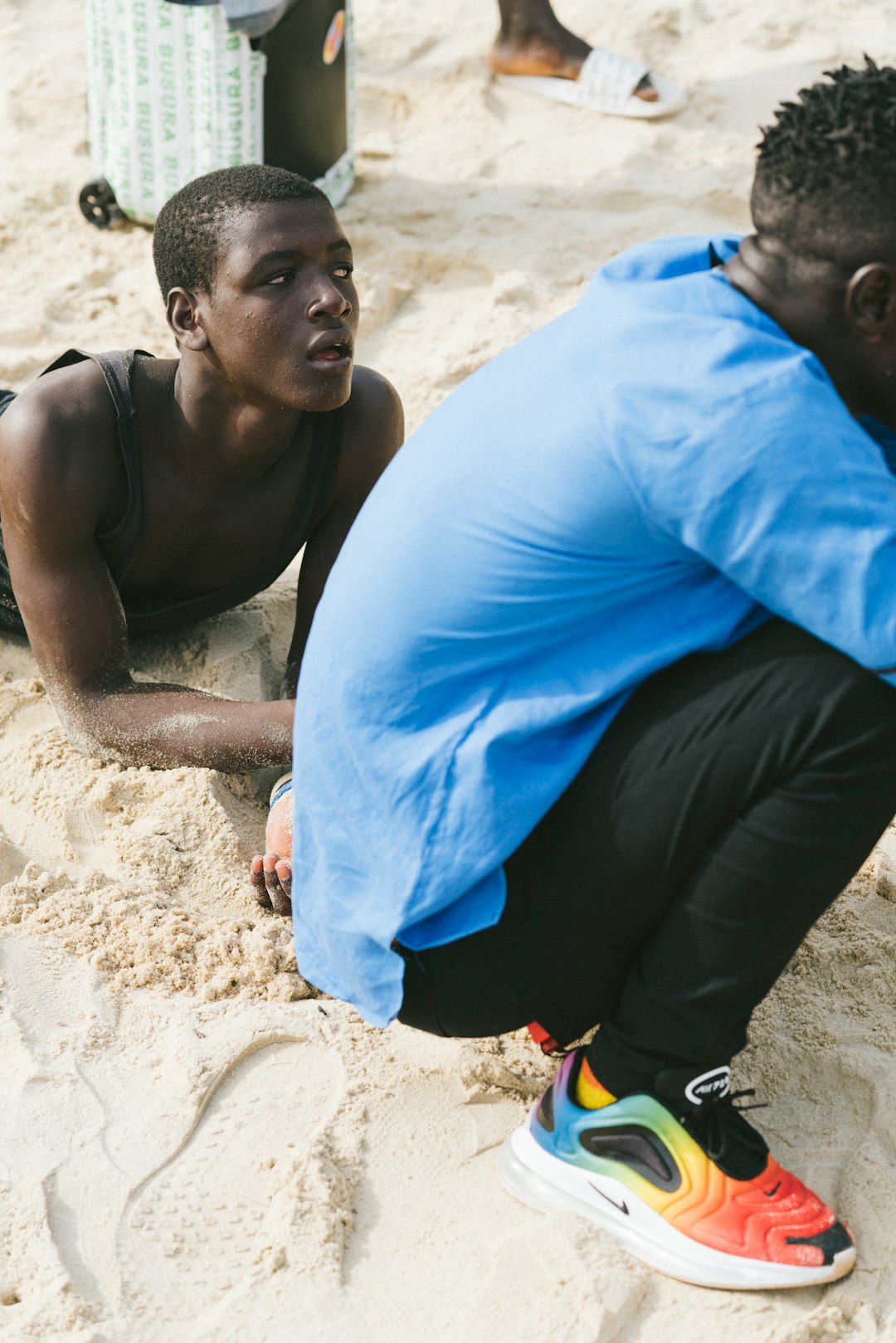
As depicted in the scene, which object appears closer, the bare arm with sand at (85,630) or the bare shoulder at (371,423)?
the bare arm with sand at (85,630)

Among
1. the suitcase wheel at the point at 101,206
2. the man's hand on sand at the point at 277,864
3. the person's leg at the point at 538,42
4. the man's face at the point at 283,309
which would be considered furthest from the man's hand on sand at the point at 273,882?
the person's leg at the point at 538,42

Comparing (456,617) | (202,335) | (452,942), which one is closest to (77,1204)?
(452,942)

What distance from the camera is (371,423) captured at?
92.7 inches

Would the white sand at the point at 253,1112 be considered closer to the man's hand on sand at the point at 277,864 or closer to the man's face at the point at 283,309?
the man's hand on sand at the point at 277,864

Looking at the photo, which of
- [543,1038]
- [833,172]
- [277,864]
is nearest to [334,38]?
[277,864]

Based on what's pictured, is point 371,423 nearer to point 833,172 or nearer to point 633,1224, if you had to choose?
point 833,172

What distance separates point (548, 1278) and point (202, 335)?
1.42m

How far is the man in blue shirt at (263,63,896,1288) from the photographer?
4.09 feet

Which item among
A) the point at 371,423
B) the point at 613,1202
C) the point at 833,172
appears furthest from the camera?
the point at 371,423

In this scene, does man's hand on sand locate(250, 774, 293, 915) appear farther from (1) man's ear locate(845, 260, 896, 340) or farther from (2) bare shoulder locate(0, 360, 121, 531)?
(1) man's ear locate(845, 260, 896, 340)

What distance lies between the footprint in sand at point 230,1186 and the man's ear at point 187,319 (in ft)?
3.49

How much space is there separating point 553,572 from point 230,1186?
0.80 meters

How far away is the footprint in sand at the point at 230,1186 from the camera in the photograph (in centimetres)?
149

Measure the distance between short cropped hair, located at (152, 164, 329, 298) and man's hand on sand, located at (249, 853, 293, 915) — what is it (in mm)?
865
